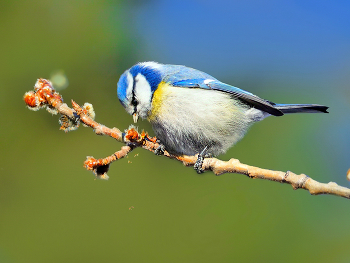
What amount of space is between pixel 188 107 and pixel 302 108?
0.61 meters

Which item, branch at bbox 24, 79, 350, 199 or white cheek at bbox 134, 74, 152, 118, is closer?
branch at bbox 24, 79, 350, 199

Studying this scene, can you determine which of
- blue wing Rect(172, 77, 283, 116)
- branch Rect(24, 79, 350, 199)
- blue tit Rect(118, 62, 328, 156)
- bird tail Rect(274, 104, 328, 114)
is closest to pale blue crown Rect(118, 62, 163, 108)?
blue tit Rect(118, 62, 328, 156)

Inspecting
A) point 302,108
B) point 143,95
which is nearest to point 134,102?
point 143,95

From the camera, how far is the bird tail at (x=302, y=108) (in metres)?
1.49

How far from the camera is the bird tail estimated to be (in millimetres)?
1495

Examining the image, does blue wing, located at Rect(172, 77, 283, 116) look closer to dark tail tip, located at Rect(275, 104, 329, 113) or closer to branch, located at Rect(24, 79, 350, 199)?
dark tail tip, located at Rect(275, 104, 329, 113)

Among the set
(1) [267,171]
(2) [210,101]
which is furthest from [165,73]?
(1) [267,171]

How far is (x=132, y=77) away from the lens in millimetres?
1721

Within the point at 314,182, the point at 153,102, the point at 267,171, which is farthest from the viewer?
the point at 153,102

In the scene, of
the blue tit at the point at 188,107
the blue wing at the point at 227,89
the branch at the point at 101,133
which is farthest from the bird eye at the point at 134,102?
the branch at the point at 101,133

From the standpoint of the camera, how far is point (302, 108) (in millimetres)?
1613

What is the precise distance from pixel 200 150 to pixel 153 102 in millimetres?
398

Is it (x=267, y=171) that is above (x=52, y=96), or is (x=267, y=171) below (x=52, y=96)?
below

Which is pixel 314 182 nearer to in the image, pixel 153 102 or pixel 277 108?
pixel 277 108
